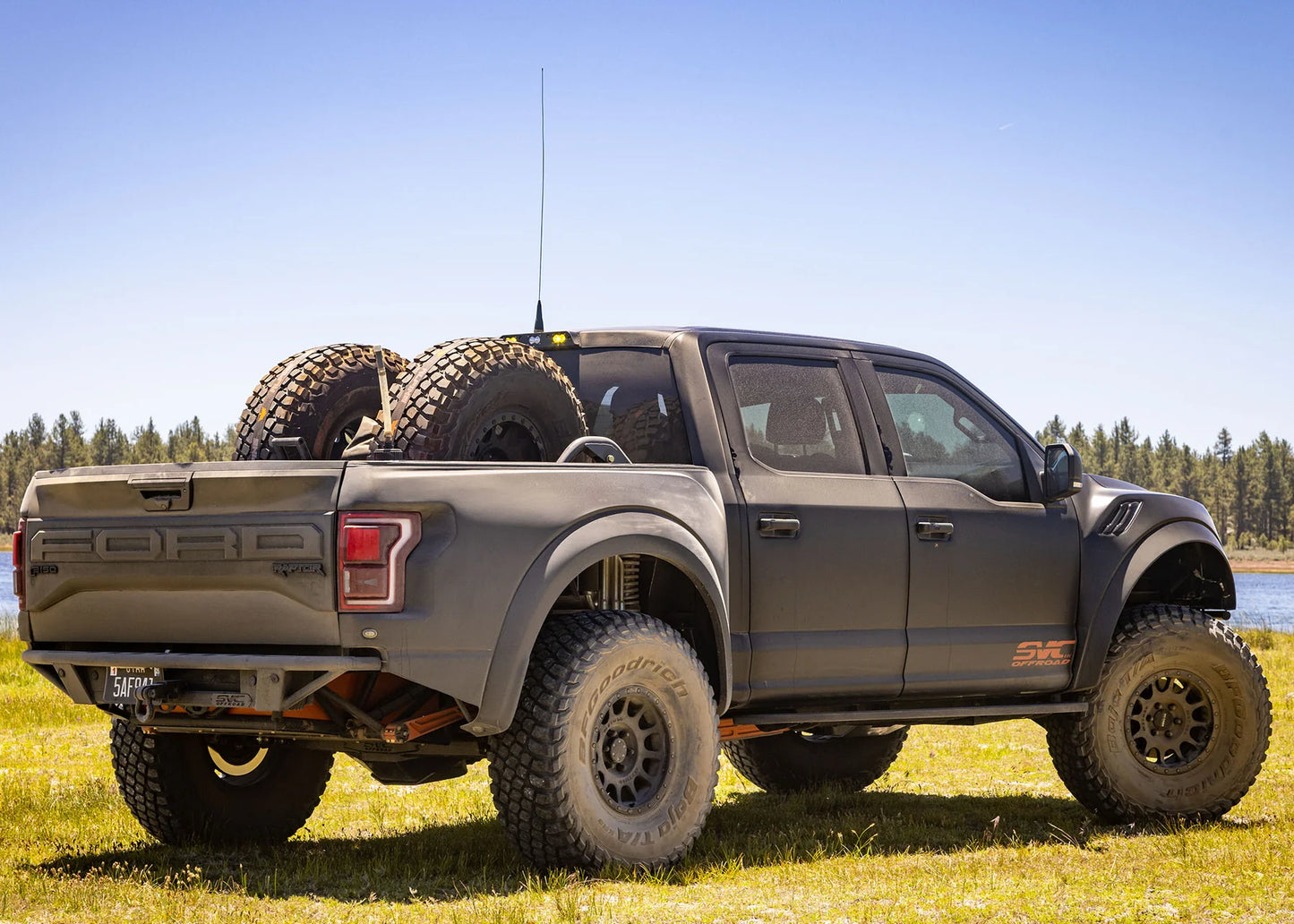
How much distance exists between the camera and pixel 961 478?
6637 mm

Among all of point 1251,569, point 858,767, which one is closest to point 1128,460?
point 1251,569

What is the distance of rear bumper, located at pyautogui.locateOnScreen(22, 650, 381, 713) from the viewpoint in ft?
15.2

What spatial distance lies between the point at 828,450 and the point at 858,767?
278cm

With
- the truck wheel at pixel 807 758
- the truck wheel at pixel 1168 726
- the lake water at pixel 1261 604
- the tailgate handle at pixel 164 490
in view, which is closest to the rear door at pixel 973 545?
the truck wheel at pixel 1168 726

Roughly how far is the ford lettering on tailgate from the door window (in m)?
2.96

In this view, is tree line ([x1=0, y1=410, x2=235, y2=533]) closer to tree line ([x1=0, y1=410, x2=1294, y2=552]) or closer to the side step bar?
tree line ([x1=0, y1=410, x2=1294, y2=552])

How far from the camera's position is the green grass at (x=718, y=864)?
15.4 ft

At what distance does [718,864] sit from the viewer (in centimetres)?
562

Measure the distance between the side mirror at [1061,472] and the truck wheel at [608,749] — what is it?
220 centimetres

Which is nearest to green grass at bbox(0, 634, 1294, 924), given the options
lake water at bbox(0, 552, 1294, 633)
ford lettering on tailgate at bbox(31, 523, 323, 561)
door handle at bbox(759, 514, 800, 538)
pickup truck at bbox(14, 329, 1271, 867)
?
pickup truck at bbox(14, 329, 1271, 867)

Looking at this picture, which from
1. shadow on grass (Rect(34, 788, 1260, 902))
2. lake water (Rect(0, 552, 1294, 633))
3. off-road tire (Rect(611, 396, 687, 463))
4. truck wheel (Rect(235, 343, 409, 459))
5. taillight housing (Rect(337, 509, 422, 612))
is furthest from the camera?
lake water (Rect(0, 552, 1294, 633))

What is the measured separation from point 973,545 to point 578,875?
2.48 m

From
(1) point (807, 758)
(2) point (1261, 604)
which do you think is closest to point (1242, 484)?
(2) point (1261, 604)

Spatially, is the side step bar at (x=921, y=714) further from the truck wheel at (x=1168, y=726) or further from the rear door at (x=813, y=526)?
the truck wheel at (x=1168, y=726)
